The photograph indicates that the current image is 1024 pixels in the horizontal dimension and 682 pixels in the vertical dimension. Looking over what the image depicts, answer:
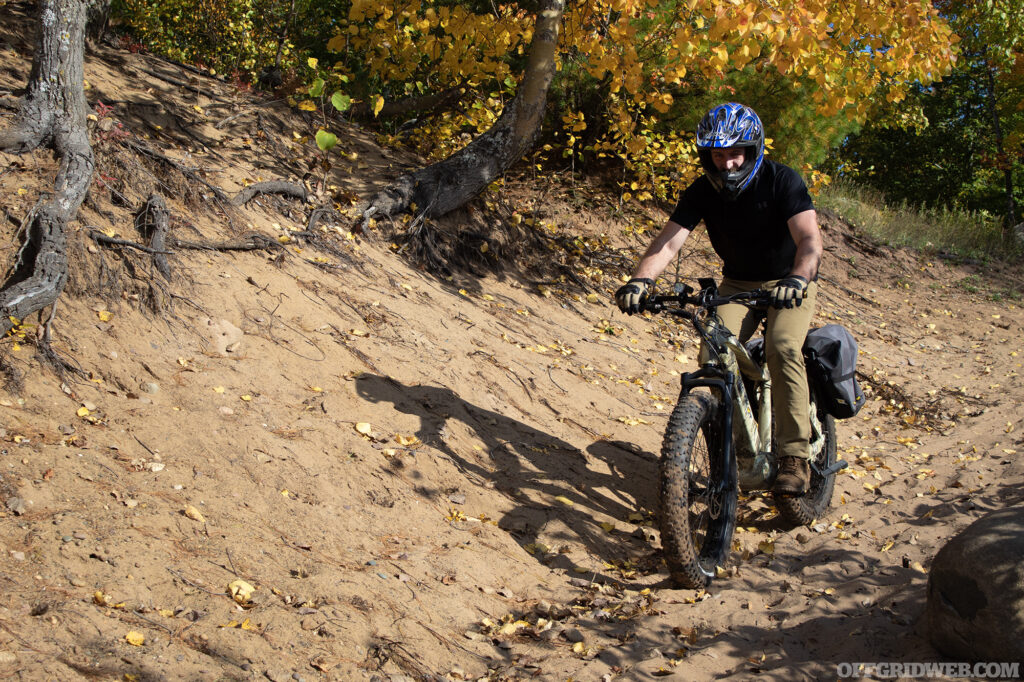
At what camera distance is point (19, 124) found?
5.34 meters

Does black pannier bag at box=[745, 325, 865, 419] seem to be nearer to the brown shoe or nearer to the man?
the man

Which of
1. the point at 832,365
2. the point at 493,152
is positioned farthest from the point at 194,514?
the point at 493,152

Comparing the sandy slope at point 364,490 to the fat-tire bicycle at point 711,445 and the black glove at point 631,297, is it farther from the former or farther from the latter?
the black glove at point 631,297

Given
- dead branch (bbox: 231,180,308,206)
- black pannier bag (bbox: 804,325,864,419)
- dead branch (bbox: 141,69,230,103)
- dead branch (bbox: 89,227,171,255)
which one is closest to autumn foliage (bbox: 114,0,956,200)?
dead branch (bbox: 231,180,308,206)

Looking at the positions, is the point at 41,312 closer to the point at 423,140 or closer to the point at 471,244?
the point at 471,244

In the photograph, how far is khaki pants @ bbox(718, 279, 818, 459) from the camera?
4.43 m

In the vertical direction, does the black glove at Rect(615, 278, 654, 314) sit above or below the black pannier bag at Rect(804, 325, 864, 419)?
above

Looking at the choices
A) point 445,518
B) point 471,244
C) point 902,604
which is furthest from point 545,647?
point 471,244

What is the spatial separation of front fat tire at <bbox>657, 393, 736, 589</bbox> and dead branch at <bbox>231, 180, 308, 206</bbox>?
413 centimetres

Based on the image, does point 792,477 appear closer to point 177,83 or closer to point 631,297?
point 631,297

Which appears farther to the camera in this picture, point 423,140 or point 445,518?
point 423,140

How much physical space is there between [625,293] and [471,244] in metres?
4.56

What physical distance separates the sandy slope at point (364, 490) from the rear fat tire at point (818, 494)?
11 centimetres

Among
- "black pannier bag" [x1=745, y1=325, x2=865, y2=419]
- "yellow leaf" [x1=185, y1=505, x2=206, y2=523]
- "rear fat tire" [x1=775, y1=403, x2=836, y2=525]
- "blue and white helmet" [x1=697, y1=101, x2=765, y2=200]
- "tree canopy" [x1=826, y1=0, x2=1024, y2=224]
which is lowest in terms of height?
"yellow leaf" [x1=185, y1=505, x2=206, y2=523]
